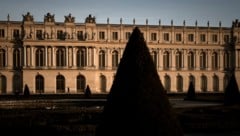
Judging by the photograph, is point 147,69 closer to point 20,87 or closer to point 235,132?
point 235,132

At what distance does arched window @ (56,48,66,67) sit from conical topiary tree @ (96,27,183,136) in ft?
160

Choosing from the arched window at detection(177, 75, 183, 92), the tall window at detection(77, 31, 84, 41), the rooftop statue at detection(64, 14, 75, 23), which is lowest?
the arched window at detection(177, 75, 183, 92)

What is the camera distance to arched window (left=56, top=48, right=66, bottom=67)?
6150cm

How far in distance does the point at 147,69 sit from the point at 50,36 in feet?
164

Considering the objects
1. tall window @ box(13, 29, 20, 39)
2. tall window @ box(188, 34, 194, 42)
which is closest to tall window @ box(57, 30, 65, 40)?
tall window @ box(13, 29, 20, 39)

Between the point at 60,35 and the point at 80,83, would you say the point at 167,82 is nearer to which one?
the point at 80,83

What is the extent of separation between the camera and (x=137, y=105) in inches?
489

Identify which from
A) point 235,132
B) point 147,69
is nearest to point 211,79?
point 235,132

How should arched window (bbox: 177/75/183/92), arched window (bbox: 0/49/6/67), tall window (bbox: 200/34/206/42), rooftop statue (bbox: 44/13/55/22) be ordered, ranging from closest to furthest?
arched window (bbox: 0/49/6/67) < rooftop statue (bbox: 44/13/55/22) < arched window (bbox: 177/75/183/92) < tall window (bbox: 200/34/206/42)

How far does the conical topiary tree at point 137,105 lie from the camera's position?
12148 mm

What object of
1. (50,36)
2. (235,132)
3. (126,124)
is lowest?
(235,132)

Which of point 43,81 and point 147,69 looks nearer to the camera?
point 147,69

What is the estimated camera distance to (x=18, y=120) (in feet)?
70.2

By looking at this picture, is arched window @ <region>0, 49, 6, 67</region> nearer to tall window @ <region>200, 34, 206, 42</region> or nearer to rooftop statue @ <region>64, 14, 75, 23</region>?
rooftop statue @ <region>64, 14, 75, 23</region>
